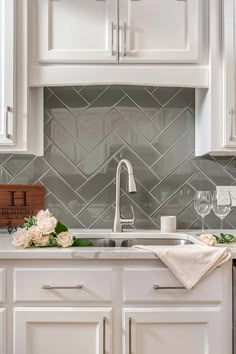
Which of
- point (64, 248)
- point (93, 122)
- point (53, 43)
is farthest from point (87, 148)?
point (64, 248)

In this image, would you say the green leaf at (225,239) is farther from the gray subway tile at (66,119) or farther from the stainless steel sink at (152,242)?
the gray subway tile at (66,119)

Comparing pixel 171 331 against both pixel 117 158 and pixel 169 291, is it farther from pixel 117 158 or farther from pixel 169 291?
pixel 117 158

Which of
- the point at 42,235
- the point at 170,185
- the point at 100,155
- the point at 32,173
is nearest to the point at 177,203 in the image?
the point at 170,185

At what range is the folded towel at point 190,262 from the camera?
188cm

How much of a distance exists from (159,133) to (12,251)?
112 cm

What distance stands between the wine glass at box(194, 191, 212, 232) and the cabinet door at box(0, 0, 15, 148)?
97cm

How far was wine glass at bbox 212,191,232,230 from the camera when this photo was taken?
246 cm

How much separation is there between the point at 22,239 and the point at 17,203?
647 mm

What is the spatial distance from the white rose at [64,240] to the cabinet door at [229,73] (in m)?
0.87

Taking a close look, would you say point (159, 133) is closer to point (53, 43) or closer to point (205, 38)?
point (205, 38)

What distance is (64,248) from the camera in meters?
1.97

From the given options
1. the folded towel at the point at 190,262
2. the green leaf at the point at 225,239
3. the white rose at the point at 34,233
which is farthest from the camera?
the green leaf at the point at 225,239

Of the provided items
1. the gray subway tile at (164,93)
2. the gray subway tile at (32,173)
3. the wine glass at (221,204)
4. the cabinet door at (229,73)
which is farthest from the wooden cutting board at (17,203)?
the cabinet door at (229,73)

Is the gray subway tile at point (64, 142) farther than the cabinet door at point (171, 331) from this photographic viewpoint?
Yes
